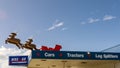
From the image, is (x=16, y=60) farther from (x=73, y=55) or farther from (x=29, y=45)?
(x=73, y=55)

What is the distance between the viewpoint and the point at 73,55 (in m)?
20.4

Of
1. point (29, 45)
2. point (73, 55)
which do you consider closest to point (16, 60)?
point (29, 45)

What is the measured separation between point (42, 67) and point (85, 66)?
4.14 meters

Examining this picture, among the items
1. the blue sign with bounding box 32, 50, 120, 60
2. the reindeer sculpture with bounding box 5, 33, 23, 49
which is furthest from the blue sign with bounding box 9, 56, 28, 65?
the blue sign with bounding box 32, 50, 120, 60

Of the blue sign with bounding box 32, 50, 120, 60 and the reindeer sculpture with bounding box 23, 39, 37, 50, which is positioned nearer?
the blue sign with bounding box 32, 50, 120, 60

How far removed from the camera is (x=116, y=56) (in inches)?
815

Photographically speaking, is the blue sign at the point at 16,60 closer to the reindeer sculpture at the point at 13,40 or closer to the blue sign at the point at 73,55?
the reindeer sculpture at the point at 13,40

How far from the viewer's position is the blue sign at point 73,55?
19.9 metres

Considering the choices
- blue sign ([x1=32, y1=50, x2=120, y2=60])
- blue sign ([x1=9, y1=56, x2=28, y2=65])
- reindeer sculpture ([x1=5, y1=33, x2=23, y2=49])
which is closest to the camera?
blue sign ([x1=32, y1=50, x2=120, y2=60])

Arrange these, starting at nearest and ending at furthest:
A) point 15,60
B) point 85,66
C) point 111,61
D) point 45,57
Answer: point 45,57 < point 111,61 < point 85,66 < point 15,60

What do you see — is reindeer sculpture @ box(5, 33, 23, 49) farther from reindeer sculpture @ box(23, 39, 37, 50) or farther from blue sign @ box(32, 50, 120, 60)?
blue sign @ box(32, 50, 120, 60)

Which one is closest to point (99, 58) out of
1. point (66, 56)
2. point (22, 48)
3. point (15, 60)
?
point (66, 56)

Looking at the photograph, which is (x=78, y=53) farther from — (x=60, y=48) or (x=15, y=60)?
(x=15, y=60)

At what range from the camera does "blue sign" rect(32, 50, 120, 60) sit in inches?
782
